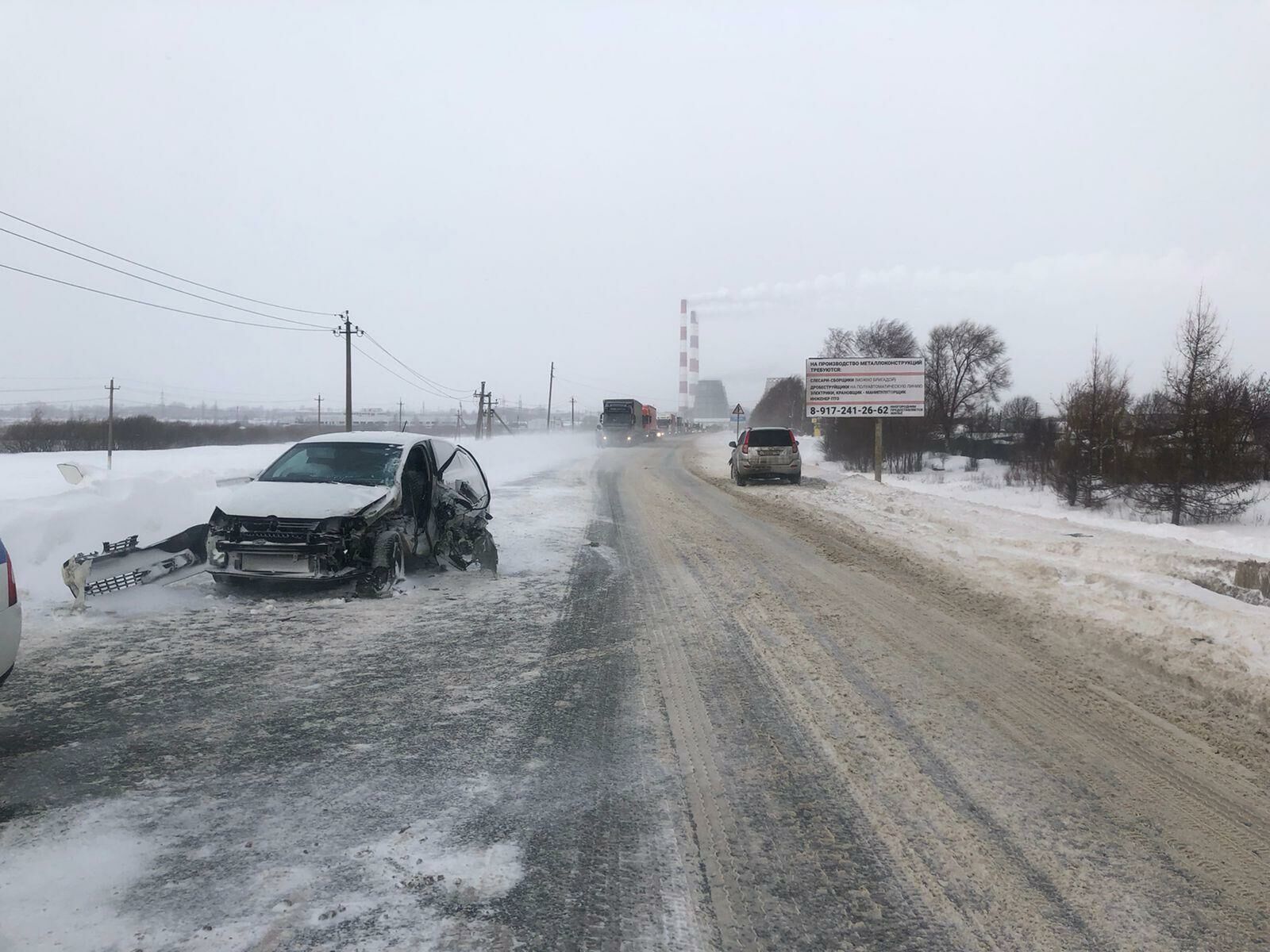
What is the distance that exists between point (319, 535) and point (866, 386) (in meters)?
21.2

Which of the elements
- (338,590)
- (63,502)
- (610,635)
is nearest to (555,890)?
(610,635)

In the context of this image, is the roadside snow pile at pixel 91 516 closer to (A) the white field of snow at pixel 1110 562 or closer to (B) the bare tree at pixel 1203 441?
(A) the white field of snow at pixel 1110 562

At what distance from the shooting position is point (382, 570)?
756 cm

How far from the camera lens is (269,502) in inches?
293

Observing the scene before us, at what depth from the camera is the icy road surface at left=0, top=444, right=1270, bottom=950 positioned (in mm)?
2656

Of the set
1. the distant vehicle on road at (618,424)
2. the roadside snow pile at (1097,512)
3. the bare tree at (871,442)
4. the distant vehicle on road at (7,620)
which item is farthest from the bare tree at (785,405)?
the distant vehicle on road at (7,620)

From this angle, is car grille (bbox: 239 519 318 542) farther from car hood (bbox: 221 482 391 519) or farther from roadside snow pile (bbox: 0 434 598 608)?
roadside snow pile (bbox: 0 434 598 608)

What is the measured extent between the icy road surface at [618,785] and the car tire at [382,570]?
1.76 ft

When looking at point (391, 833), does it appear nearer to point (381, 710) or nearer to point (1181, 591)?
point (381, 710)

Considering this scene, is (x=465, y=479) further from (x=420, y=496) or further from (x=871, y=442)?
(x=871, y=442)

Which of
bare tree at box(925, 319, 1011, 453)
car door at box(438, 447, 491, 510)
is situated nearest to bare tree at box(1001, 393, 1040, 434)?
bare tree at box(925, 319, 1011, 453)

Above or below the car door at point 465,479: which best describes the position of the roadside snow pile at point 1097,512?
below

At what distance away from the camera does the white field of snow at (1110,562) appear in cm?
592

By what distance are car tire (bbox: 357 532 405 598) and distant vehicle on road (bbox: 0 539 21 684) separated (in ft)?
11.0
